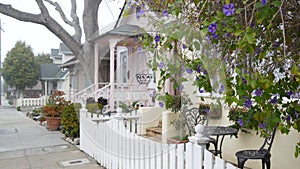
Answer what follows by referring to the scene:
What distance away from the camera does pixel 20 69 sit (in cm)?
2844

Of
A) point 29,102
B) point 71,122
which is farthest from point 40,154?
point 29,102

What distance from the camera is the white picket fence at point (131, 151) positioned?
7.43 feet

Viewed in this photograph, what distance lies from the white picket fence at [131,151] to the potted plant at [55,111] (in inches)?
134

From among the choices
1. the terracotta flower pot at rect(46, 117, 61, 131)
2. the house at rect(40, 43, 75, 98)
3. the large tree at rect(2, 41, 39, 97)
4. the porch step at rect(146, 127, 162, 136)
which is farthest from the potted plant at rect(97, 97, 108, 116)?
the large tree at rect(2, 41, 39, 97)

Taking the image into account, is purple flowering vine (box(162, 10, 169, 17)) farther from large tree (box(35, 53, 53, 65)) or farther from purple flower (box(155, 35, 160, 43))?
large tree (box(35, 53, 53, 65))

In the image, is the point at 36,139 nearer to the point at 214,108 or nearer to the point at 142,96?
the point at 142,96

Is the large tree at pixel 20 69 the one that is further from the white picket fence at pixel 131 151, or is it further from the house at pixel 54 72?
the white picket fence at pixel 131 151

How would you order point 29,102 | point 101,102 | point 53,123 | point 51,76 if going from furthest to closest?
point 51,76 → point 29,102 → point 53,123 → point 101,102

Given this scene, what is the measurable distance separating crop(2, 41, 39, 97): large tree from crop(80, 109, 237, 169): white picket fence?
25253 mm

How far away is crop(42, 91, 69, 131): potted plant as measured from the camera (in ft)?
28.6

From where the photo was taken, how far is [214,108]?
1407 mm

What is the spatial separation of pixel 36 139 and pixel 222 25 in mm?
6839

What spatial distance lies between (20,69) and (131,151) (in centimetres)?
2809

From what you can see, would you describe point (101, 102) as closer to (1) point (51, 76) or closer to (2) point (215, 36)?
(2) point (215, 36)
